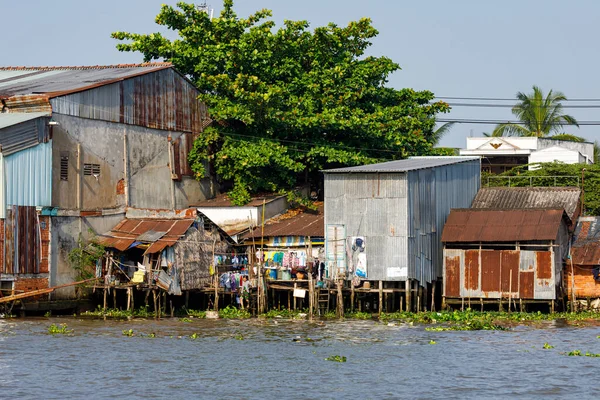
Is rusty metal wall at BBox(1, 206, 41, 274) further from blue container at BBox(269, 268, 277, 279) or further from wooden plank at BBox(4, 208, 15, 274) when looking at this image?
blue container at BBox(269, 268, 277, 279)

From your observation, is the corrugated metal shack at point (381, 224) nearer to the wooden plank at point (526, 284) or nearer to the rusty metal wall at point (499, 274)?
the rusty metal wall at point (499, 274)

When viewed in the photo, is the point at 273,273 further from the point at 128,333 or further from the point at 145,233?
the point at 128,333

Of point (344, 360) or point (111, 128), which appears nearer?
point (344, 360)

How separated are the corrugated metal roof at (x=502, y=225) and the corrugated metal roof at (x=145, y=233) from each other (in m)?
9.52

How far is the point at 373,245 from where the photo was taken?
34.9 metres

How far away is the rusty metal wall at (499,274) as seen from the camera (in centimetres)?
3459

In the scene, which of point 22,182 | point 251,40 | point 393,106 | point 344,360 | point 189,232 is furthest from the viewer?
point 393,106

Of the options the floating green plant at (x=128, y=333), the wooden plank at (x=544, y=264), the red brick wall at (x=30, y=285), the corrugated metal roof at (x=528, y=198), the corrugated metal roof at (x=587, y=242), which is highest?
the corrugated metal roof at (x=528, y=198)

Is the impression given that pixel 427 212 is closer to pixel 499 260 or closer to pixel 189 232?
pixel 499 260

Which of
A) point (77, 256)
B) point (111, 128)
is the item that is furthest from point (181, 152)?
point (77, 256)

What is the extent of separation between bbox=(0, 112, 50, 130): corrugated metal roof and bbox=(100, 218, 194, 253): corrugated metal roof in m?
5.17

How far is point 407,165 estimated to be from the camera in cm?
3688

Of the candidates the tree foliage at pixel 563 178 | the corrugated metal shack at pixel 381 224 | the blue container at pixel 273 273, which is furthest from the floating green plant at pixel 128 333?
the tree foliage at pixel 563 178

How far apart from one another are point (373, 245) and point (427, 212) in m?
2.82
